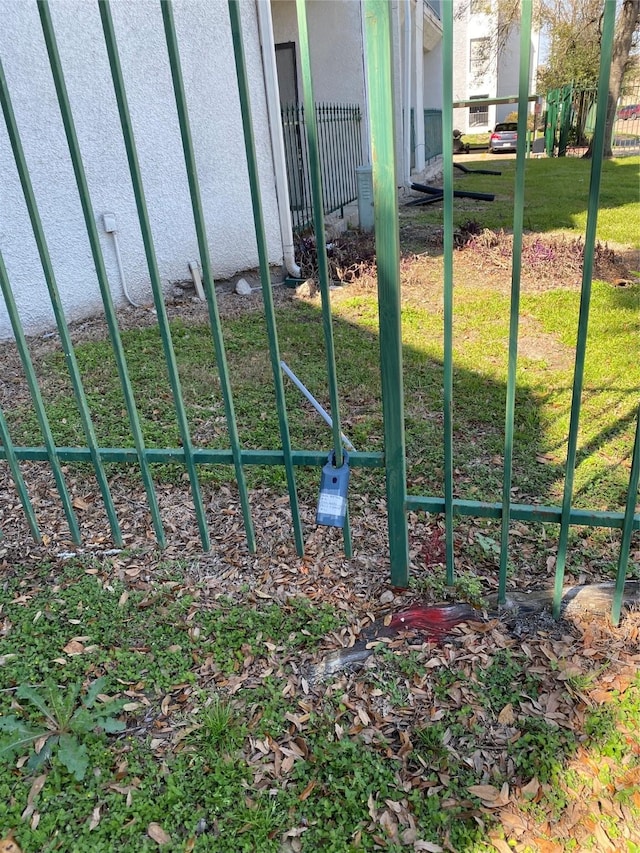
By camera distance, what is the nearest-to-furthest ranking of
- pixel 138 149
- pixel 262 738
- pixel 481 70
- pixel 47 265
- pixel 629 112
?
pixel 262 738 → pixel 47 265 → pixel 138 149 → pixel 629 112 → pixel 481 70

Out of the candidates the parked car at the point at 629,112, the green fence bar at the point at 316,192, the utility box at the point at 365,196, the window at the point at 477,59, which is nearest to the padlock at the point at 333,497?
the green fence bar at the point at 316,192

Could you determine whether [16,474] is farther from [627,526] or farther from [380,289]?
[627,526]

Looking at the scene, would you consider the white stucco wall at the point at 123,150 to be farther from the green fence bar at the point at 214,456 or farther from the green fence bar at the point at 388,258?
the green fence bar at the point at 388,258

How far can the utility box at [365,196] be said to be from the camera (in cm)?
784

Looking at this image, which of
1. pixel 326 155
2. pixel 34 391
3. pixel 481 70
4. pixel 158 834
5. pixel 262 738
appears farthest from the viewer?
pixel 481 70

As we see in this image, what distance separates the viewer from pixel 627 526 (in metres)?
1.98

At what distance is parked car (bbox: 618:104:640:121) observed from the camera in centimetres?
2567

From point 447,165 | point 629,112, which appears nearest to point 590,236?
point 447,165

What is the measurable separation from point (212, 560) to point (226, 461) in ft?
1.67

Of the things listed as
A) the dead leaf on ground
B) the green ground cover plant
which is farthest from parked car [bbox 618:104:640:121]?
the dead leaf on ground

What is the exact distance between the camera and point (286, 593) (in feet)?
7.87

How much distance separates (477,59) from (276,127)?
31.2 metres

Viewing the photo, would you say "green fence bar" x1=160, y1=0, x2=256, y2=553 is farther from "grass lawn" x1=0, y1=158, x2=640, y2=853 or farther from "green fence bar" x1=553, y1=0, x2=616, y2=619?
"green fence bar" x1=553, y1=0, x2=616, y2=619

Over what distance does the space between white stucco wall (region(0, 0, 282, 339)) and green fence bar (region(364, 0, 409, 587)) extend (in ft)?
13.3
